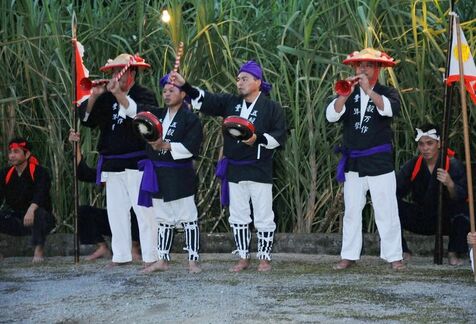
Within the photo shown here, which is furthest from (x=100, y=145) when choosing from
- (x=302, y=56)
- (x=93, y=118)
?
(x=302, y=56)

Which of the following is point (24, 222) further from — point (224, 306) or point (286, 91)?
point (224, 306)

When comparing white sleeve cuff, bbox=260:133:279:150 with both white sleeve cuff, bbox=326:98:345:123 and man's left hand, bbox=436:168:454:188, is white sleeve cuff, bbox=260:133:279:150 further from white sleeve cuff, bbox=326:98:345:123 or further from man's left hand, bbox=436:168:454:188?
man's left hand, bbox=436:168:454:188

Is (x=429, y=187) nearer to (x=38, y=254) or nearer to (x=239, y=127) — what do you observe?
(x=239, y=127)

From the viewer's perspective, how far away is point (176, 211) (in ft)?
32.3

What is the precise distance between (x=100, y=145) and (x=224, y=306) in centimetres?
315

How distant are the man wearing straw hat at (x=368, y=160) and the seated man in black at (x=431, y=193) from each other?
0.54m

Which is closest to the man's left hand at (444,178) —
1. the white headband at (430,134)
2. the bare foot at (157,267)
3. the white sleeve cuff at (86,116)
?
the white headband at (430,134)

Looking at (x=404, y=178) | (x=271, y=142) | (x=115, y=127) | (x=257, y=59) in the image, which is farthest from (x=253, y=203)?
(x=257, y=59)

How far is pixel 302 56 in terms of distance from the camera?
36.3 ft

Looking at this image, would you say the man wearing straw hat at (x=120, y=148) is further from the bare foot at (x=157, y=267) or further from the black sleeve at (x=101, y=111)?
the bare foot at (x=157, y=267)

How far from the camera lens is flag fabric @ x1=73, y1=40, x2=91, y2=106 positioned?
10.7m

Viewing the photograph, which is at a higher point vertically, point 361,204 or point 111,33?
point 111,33

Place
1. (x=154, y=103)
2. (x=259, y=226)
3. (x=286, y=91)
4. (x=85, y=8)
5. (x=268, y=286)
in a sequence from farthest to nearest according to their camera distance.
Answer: (x=85, y=8)
(x=286, y=91)
(x=154, y=103)
(x=259, y=226)
(x=268, y=286)

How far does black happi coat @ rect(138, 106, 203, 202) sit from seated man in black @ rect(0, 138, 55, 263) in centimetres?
166
